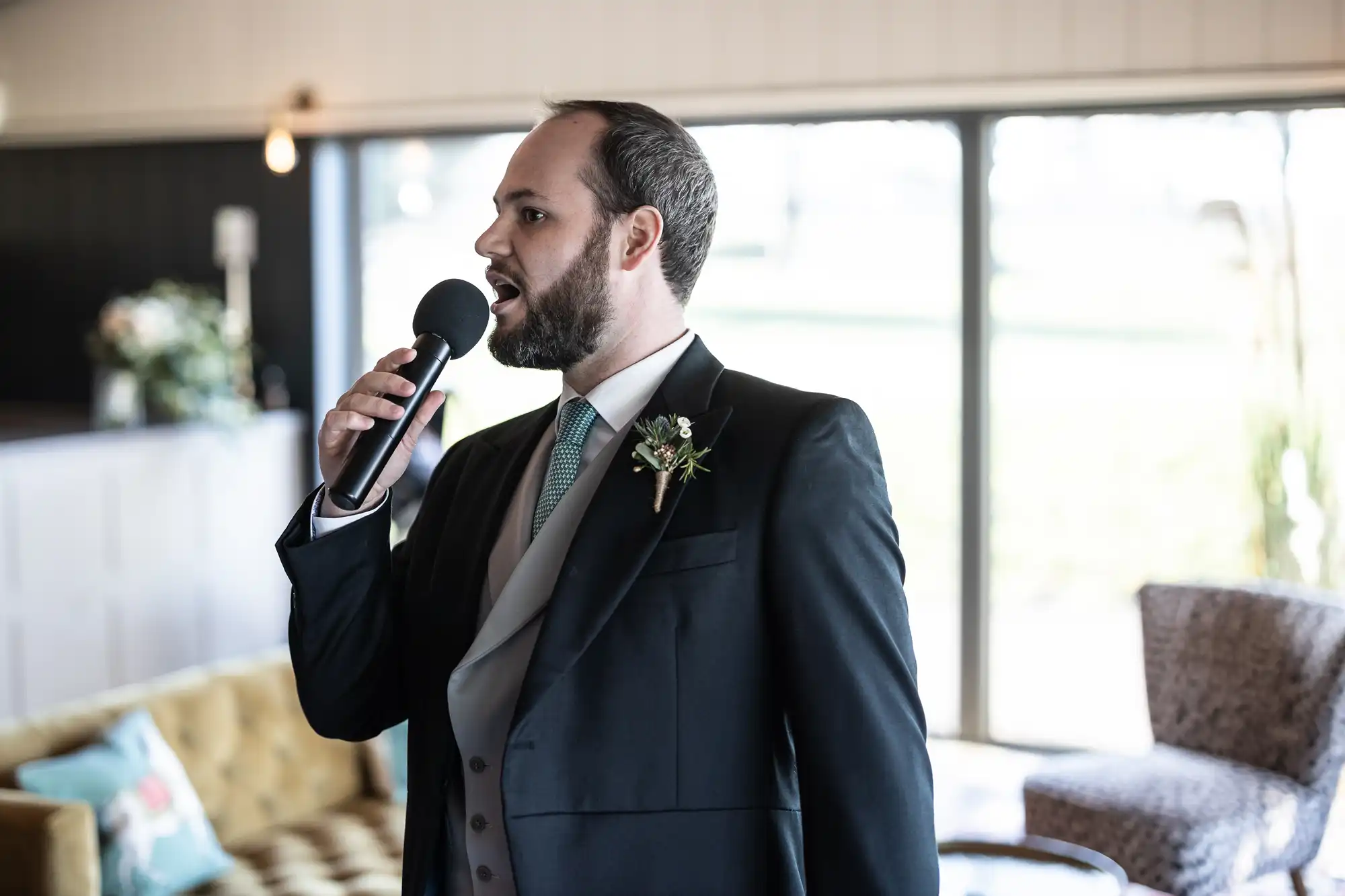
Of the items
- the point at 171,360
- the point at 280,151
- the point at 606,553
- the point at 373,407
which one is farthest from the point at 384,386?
A: the point at 280,151

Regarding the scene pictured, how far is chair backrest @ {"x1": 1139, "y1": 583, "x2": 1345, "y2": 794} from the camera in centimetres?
376

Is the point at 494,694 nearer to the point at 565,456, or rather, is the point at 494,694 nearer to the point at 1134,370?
the point at 565,456

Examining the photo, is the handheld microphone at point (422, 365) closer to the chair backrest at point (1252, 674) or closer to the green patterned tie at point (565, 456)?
the green patterned tie at point (565, 456)

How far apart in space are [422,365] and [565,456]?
0.19 meters

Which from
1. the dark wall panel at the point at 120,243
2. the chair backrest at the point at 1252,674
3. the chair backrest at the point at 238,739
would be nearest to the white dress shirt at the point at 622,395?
the chair backrest at the point at 238,739

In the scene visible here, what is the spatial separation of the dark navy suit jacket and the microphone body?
0.21 meters

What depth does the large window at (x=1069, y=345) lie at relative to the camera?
5113 mm

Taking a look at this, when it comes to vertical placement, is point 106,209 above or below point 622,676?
above

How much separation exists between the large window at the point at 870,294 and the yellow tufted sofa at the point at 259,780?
2.49 metres

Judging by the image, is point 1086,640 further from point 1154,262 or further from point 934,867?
point 934,867

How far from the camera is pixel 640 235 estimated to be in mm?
1561

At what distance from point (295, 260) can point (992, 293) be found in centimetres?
315

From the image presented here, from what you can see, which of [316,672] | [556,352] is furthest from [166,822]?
[556,352]

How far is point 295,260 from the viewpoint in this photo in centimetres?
653
